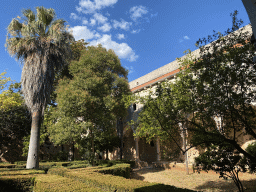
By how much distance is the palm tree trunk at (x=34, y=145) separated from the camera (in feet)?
40.3

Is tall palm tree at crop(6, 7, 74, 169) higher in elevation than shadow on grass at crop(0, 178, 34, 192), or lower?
higher

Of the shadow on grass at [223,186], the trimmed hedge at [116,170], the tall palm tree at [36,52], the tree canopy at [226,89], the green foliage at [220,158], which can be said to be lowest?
the shadow on grass at [223,186]

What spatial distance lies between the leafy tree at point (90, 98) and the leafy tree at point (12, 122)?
5089 millimetres

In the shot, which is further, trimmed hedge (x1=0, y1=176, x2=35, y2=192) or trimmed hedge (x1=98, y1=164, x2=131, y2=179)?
trimmed hedge (x1=98, y1=164, x2=131, y2=179)

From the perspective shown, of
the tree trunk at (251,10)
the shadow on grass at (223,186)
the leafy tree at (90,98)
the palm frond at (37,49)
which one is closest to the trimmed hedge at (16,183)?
the leafy tree at (90,98)

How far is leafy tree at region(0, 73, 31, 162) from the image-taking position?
18.0 meters

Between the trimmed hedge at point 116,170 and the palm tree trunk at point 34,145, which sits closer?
the trimmed hedge at point 116,170

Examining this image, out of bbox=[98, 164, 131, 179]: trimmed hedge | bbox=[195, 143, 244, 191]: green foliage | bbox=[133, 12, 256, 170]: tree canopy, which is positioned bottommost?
bbox=[98, 164, 131, 179]: trimmed hedge

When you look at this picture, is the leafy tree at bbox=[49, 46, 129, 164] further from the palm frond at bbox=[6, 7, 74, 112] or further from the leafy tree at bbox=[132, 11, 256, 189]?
the leafy tree at bbox=[132, 11, 256, 189]

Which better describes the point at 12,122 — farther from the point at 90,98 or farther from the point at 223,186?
the point at 223,186

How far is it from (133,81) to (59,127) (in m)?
12.5

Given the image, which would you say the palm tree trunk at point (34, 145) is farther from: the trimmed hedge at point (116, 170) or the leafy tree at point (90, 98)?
the trimmed hedge at point (116, 170)

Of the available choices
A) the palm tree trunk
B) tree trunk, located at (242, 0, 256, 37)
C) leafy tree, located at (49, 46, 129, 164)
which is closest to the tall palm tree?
the palm tree trunk

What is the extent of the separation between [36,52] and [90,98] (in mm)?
5217
